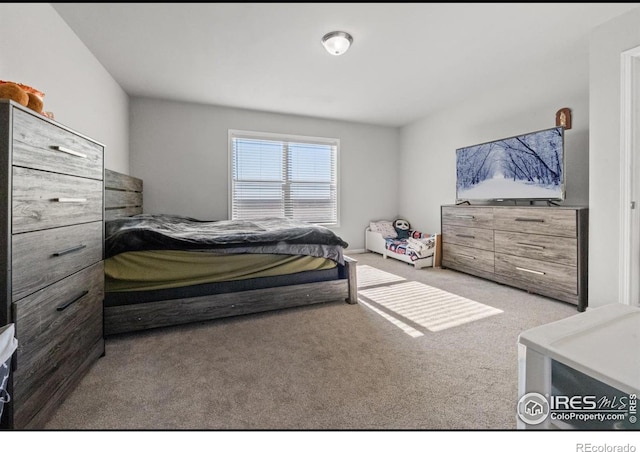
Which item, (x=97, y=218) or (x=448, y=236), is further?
(x=448, y=236)

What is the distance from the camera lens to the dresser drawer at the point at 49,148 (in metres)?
0.98

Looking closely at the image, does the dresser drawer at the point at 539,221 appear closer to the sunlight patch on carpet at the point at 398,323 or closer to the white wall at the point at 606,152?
the white wall at the point at 606,152

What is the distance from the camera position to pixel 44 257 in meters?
1.11

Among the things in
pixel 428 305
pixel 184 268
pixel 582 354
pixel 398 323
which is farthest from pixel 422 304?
pixel 184 268

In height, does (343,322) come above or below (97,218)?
below

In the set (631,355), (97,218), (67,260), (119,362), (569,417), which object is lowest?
(119,362)

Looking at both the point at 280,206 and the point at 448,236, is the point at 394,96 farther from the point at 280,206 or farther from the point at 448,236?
the point at 280,206

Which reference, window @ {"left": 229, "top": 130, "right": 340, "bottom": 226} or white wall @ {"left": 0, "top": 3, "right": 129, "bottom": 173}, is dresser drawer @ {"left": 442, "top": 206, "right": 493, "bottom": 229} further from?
white wall @ {"left": 0, "top": 3, "right": 129, "bottom": 173}

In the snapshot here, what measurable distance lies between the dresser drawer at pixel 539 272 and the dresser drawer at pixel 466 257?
0.12 m

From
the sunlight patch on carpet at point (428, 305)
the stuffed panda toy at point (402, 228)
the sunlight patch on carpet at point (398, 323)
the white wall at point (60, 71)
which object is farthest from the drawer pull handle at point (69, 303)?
the stuffed panda toy at point (402, 228)

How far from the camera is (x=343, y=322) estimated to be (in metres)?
2.08

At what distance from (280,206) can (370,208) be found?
1.69m
